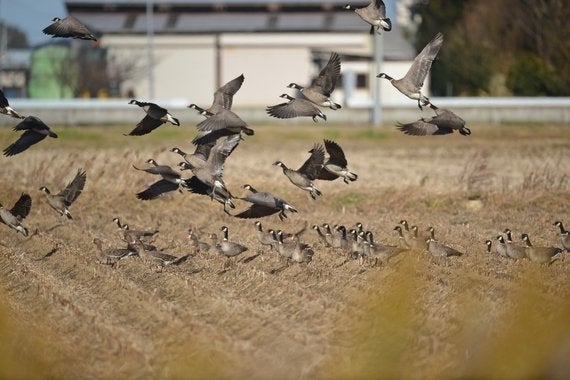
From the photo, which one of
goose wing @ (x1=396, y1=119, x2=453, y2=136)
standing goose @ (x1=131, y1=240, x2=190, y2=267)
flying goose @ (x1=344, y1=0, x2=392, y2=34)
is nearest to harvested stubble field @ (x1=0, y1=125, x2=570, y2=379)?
standing goose @ (x1=131, y1=240, x2=190, y2=267)

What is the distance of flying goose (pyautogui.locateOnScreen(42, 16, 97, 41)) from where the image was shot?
15.5m

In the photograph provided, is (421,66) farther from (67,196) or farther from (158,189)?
(67,196)

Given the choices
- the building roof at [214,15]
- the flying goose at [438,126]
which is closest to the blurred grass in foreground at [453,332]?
the flying goose at [438,126]

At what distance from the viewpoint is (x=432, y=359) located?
9.01 metres

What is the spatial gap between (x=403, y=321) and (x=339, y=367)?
1.26m

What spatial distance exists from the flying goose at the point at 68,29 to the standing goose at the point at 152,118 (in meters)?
1.14

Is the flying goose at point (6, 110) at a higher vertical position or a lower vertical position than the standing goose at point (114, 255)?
higher

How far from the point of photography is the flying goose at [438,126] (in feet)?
48.0

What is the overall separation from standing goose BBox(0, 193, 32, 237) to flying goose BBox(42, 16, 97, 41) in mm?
2176

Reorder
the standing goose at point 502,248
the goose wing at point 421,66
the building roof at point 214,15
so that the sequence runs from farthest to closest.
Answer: the building roof at point 214,15
the goose wing at point 421,66
the standing goose at point 502,248

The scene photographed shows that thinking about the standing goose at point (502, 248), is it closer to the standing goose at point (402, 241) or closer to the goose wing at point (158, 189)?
the standing goose at point (402, 241)

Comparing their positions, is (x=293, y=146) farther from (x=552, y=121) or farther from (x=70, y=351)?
(x=70, y=351)

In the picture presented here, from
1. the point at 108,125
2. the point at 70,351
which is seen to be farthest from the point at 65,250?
the point at 108,125

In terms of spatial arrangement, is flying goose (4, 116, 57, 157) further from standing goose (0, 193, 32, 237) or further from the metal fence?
the metal fence
